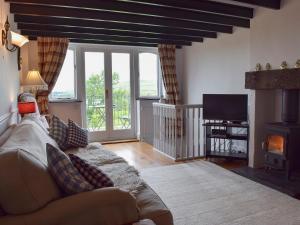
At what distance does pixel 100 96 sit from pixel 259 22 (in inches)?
145

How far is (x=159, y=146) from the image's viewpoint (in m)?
5.45

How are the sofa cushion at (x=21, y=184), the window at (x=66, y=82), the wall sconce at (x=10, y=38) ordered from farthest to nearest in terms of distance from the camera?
the window at (x=66, y=82) < the wall sconce at (x=10, y=38) < the sofa cushion at (x=21, y=184)

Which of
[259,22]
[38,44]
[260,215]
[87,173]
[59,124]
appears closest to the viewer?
[87,173]

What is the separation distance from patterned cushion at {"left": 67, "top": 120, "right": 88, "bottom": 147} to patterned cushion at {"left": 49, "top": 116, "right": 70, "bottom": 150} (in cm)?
6

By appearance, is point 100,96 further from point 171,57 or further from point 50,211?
point 50,211

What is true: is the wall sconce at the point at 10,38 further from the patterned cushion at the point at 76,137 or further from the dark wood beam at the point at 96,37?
the dark wood beam at the point at 96,37

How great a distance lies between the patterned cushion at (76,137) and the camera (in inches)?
127

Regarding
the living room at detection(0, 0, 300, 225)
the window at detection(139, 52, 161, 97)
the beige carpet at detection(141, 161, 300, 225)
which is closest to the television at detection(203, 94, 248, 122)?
the living room at detection(0, 0, 300, 225)

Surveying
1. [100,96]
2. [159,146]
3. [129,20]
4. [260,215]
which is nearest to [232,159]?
[159,146]

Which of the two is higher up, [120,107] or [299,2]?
[299,2]

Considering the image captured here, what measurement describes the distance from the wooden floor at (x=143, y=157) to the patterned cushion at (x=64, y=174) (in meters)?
2.83

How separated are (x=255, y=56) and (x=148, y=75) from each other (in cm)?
296

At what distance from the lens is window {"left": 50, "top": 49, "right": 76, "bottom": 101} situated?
5.71 meters

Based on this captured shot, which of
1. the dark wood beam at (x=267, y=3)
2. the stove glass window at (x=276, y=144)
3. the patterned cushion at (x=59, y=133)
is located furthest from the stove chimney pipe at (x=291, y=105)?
the patterned cushion at (x=59, y=133)
